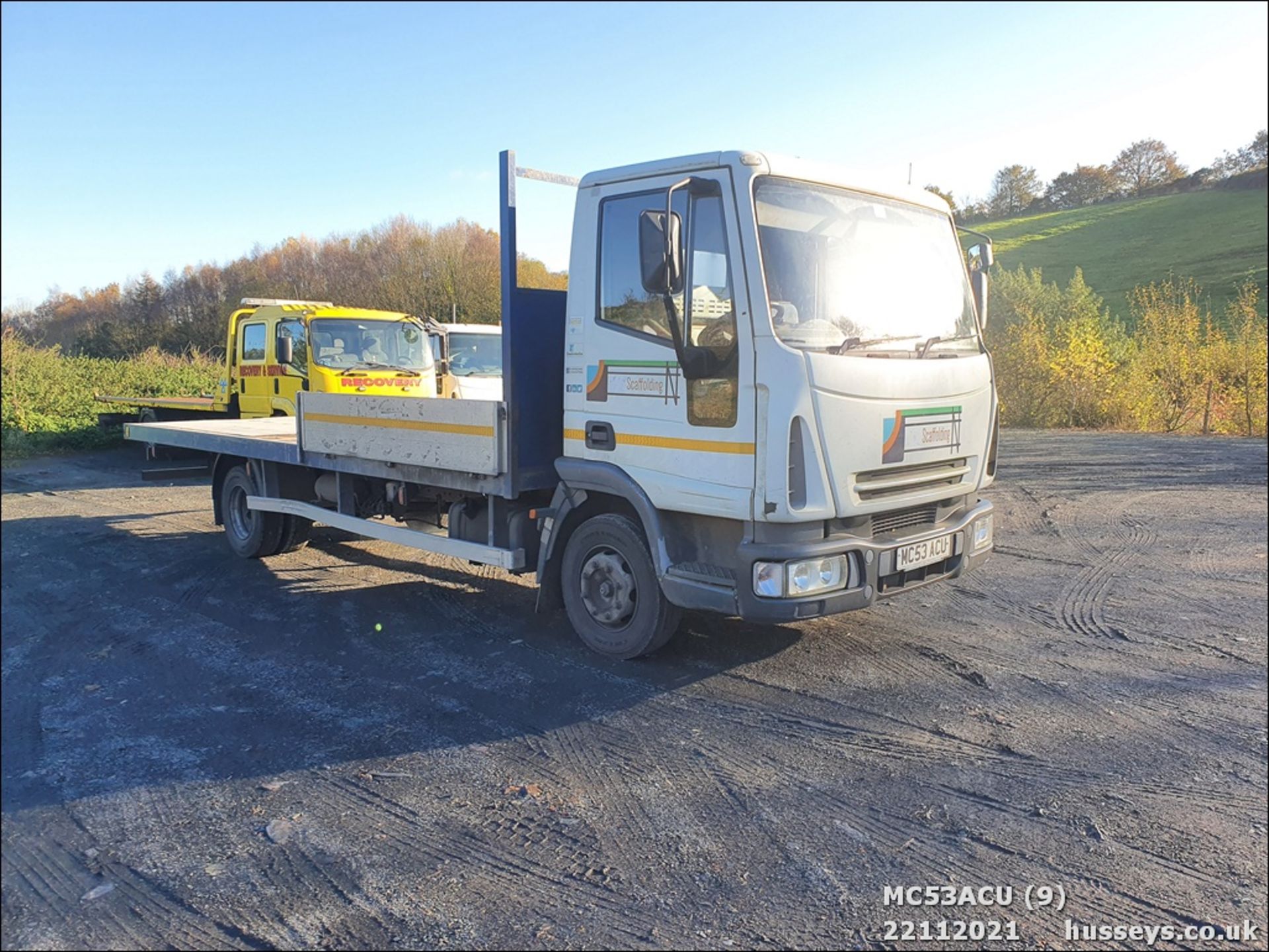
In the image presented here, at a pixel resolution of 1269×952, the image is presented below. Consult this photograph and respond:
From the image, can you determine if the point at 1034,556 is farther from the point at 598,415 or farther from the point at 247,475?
the point at 247,475

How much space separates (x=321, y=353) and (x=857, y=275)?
24.7 feet

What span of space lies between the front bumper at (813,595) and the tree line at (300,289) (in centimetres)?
213


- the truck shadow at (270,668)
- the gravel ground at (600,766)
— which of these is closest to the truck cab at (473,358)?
the truck shadow at (270,668)

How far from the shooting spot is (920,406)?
4.45m

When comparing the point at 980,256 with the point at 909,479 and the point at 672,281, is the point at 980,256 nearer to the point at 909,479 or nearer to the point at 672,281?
the point at 909,479

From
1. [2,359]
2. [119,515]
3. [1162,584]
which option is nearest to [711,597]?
[2,359]

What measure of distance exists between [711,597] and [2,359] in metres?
3.08

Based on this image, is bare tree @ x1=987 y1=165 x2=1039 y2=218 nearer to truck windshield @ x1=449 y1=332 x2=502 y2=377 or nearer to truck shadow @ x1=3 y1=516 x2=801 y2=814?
truck windshield @ x1=449 y1=332 x2=502 y2=377

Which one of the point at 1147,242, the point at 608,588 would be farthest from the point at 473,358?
the point at 1147,242

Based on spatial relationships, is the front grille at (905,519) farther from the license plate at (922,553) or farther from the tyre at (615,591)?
the tyre at (615,591)

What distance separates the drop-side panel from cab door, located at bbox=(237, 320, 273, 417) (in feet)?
15.5

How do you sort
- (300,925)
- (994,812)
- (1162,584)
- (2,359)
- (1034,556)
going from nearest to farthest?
(2,359), (300,925), (994,812), (1162,584), (1034,556)

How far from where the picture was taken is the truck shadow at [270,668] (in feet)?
7.79

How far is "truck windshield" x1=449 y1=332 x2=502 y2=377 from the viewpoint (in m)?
12.4
